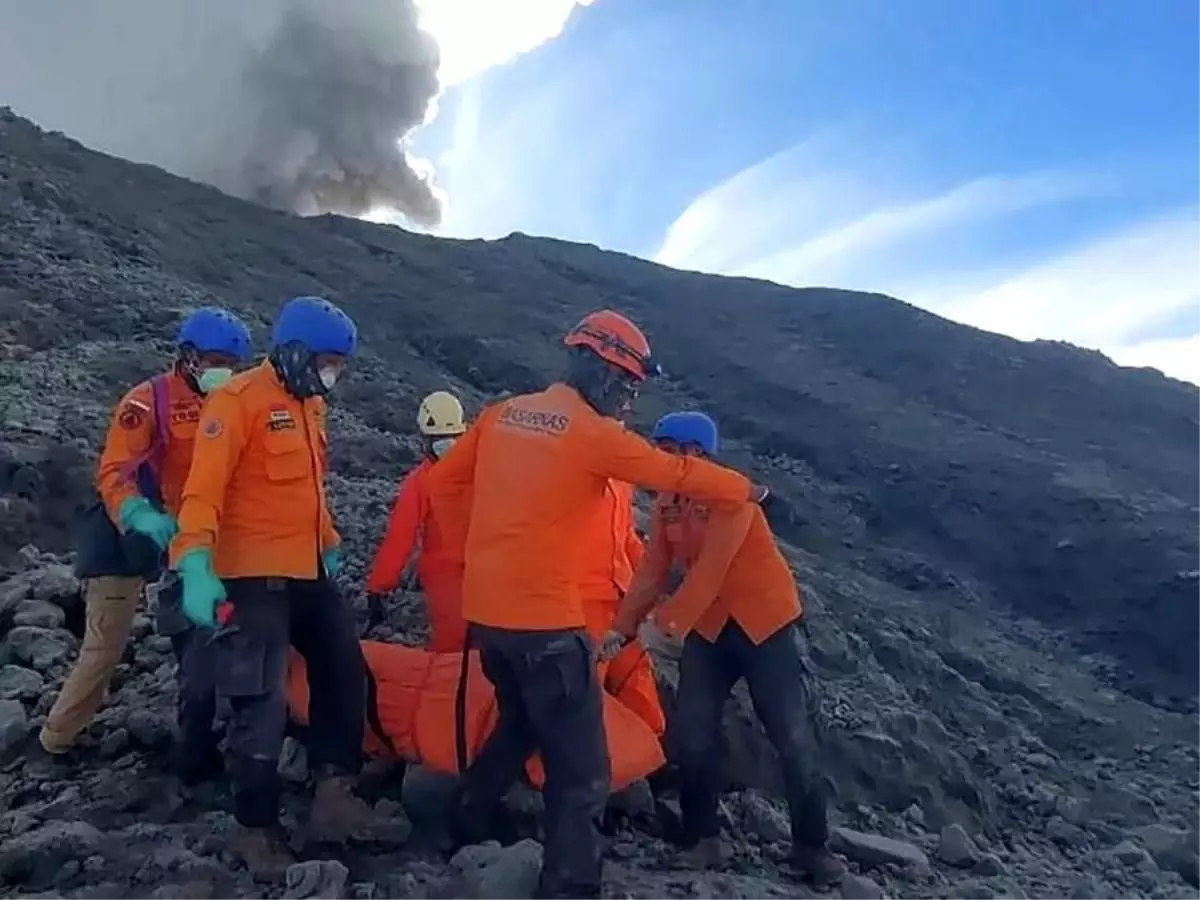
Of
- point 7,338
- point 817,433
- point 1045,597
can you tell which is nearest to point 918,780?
point 1045,597

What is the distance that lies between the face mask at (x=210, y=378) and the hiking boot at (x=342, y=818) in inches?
62.8

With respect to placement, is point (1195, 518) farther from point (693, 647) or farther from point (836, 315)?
point (693, 647)

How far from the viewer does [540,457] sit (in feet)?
14.2

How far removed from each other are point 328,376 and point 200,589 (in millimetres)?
900

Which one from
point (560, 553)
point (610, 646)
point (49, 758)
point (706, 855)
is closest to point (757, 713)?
point (706, 855)

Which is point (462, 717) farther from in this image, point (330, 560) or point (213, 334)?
point (213, 334)

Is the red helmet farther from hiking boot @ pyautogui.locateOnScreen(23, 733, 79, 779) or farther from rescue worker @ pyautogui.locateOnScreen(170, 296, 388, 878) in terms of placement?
hiking boot @ pyautogui.locateOnScreen(23, 733, 79, 779)

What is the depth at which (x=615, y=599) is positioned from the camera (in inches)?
231

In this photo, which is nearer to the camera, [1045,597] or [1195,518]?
[1045,597]

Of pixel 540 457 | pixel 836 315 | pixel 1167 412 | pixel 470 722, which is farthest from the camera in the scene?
pixel 836 315

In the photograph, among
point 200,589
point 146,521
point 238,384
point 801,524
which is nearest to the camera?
point 200,589

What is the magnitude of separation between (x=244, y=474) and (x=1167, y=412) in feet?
62.5

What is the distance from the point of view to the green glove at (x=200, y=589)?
4.16m

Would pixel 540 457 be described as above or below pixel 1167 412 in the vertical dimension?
below
